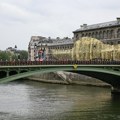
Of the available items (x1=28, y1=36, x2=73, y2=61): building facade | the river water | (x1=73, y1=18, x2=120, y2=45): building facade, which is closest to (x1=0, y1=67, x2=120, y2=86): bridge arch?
the river water

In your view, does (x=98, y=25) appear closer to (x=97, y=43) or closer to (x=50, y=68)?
(x=97, y=43)

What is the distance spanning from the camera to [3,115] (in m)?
45.6

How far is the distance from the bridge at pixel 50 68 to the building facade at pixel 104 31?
43.5 metres

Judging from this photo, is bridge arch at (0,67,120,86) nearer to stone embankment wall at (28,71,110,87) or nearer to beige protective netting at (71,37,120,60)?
stone embankment wall at (28,71,110,87)

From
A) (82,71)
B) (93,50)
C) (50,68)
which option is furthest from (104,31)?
(50,68)

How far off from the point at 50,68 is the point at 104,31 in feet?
212

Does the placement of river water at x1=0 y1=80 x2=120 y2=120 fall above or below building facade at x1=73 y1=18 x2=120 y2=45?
below

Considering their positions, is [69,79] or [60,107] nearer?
[60,107]

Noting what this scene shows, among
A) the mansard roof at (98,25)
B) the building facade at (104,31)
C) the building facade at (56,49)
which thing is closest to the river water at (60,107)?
the building facade at (104,31)

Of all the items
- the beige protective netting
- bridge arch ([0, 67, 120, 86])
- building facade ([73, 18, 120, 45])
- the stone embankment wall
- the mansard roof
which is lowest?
the stone embankment wall

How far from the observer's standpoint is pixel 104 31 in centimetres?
11606

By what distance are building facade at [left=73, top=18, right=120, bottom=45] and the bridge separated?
4349cm

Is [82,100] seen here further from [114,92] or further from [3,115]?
[3,115]

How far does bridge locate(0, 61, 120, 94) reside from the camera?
48.0m
